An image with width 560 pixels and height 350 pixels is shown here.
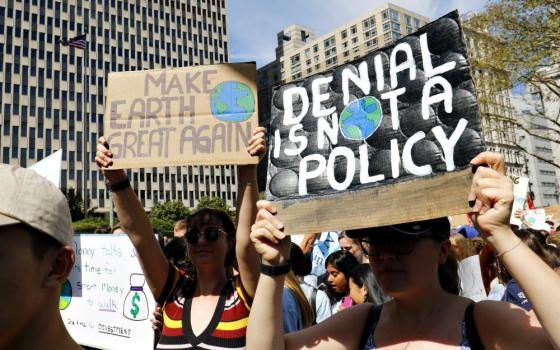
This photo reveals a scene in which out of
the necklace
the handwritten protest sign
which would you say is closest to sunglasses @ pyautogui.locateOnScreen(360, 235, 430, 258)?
the necklace

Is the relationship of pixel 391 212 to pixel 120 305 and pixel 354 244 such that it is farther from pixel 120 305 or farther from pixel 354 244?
pixel 120 305

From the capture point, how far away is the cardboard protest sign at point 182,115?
234cm

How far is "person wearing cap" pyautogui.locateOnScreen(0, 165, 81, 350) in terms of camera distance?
1142 mm

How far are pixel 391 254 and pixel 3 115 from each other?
72747 mm

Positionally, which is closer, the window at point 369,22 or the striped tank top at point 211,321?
the striped tank top at point 211,321

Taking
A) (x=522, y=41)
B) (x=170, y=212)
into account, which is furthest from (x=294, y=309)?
(x=170, y=212)

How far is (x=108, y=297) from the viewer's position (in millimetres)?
5281

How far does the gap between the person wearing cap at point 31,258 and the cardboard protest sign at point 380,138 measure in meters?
0.80

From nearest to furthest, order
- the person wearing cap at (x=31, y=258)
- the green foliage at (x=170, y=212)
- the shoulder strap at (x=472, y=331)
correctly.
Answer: the person wearing cap at (x=31, y=258) → the shoulder strap at (x=472, y=331) → the green foliage at (x=170, y=212)

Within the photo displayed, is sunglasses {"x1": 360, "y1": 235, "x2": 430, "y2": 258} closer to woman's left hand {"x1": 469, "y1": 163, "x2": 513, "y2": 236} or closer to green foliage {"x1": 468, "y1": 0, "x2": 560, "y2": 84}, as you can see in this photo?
woman's left hand {"x1": 469, "y1": 163, "x2": 513, "y2": 236}

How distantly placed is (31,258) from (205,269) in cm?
134

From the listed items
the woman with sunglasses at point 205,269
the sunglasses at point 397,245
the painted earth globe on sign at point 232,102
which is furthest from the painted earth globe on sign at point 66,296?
the sunglasses at point 397,245

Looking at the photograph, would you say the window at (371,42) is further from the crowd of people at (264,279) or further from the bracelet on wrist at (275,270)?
the bracelet on wrist at (275,270)

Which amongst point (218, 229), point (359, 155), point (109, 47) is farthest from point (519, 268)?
point (109, 47)
